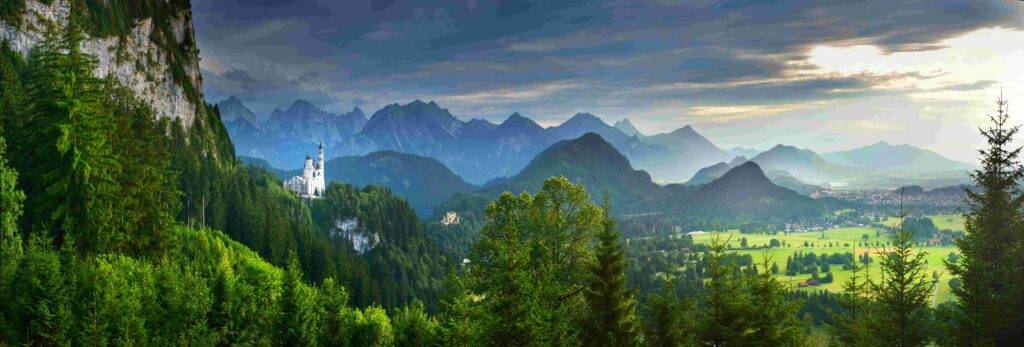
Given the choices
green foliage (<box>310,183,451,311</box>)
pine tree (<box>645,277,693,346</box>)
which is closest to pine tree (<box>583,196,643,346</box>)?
pine tree (<box>645,277,693,346</box>)

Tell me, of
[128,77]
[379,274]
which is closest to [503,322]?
[379,274]

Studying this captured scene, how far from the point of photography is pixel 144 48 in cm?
15500

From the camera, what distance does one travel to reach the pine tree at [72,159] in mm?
33438

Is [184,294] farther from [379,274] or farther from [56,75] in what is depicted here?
[379,274]

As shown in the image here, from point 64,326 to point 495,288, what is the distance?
709 inches

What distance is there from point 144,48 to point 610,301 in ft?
533

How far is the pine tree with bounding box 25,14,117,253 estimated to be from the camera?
110 feet

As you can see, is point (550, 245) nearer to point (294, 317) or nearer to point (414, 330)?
point (294, 317)

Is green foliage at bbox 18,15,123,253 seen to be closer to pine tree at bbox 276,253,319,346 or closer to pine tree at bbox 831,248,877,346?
pine tree at bbox 276,253,319,346

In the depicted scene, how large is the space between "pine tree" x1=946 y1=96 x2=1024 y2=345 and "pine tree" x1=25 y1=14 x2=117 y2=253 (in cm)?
4399

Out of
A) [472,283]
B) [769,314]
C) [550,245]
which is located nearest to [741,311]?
[769,314]

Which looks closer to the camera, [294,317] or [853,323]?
[853,323]

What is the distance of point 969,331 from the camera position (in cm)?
2970

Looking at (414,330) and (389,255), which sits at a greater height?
(414,330)
